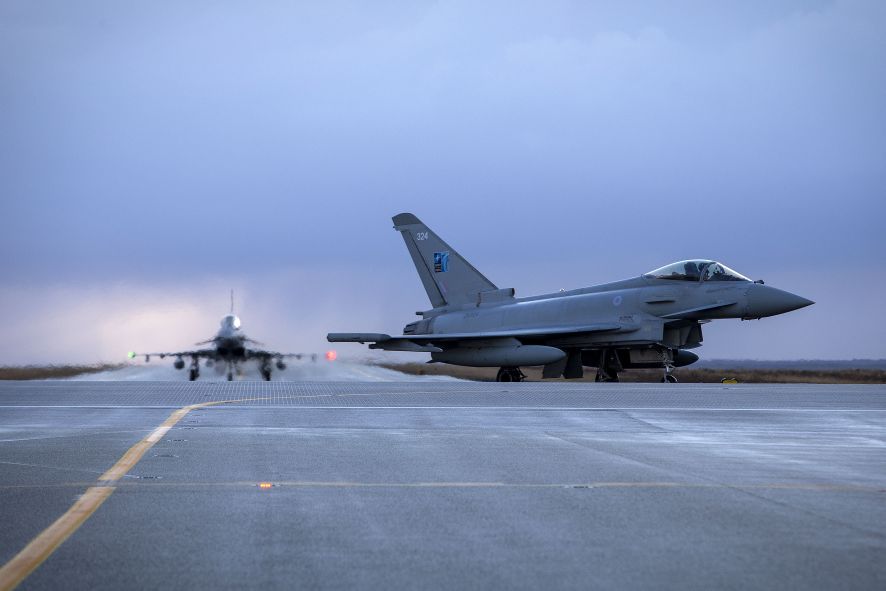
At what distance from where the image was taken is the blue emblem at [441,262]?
4078cm

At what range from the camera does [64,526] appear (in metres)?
6.68

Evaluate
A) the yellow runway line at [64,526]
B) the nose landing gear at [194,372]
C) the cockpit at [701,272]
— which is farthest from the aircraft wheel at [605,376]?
the yellow runway line at [64,526]

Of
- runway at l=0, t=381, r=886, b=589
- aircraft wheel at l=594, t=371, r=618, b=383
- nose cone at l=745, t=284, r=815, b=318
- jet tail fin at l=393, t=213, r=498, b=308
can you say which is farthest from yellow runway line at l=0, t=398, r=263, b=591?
jet tail fin at l=393, t=213, r=498, b=308

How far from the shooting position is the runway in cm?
548

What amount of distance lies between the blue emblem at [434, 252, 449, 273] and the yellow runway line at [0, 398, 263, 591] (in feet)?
96.7

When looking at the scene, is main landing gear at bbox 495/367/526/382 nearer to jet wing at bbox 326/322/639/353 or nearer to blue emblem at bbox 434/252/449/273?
jet wing at bbox 326/322/639/353

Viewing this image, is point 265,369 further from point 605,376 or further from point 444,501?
point 444,501

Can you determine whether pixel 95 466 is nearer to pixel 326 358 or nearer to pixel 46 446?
pixel 46 446

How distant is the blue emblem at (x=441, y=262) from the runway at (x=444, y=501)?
24.6 metres

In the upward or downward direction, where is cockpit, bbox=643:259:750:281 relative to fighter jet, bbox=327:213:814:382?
upward

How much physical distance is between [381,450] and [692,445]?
3.39m

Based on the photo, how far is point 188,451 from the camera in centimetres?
1124

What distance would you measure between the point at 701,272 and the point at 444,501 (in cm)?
2587

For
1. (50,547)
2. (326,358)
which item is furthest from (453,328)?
(50,547)
